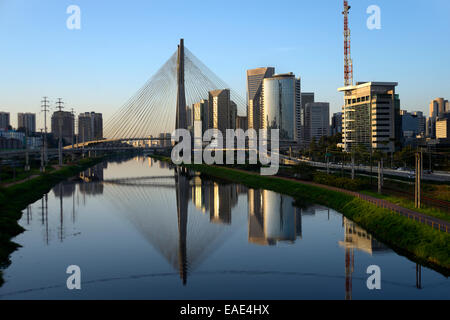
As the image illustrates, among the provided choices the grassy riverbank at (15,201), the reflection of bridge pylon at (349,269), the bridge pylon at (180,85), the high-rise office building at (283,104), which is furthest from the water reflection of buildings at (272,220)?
the high-rise office building at (283,104)

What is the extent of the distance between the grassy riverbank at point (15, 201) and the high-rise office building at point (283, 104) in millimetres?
139529

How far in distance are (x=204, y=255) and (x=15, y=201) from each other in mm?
23680

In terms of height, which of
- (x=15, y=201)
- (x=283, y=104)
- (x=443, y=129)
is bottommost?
(x=15, y=201)

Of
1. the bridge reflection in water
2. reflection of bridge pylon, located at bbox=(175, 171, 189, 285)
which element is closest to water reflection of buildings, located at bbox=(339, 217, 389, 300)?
the bridge reflection in water

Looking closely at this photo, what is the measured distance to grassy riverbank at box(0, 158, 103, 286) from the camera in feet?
77.8

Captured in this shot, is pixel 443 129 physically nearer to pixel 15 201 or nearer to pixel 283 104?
pixel 283 104

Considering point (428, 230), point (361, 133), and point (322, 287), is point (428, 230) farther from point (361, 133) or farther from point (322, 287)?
point (361, 133)

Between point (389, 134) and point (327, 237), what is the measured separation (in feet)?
290

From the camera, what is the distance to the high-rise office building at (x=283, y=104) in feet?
626

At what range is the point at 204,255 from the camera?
23422 mm

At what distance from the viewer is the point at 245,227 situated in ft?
103

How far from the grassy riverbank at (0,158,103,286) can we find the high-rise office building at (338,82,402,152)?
69.9 m

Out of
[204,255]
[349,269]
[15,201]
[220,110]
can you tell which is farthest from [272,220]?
[220,110]

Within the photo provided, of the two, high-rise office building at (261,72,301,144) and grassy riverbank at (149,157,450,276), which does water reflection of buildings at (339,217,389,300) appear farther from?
high-rise office building at (261,72,301,144)
